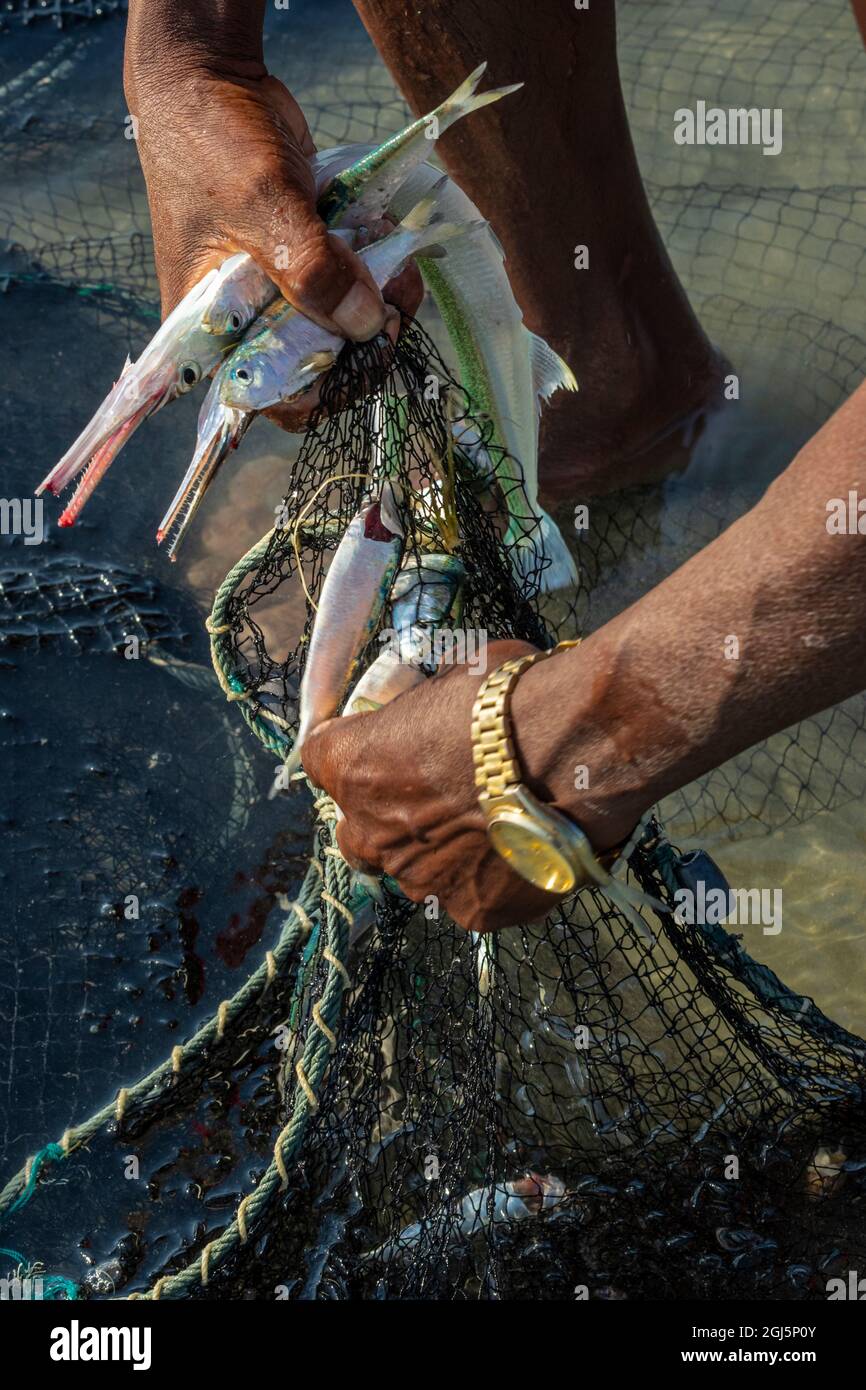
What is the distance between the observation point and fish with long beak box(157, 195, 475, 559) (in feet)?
8.70

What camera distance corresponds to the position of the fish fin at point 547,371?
3439 mm

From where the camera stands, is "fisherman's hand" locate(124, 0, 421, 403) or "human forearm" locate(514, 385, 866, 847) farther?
"fisherman's hand" locate(124, 0, 421, 403)

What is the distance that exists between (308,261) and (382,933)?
4.77 ft

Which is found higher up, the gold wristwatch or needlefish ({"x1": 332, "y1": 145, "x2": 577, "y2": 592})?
needlefish ({"x1": 332, "y1": 145, "x2": 577, "y2": 592})

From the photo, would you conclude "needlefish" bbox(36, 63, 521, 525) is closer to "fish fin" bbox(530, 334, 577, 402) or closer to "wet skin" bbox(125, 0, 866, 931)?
"wet skin" bbox(125, 0, 866, 931)

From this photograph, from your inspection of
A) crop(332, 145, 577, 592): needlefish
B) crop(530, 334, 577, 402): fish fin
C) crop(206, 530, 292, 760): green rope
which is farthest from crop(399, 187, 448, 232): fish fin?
crop(206, 530, 292, 760): green rope

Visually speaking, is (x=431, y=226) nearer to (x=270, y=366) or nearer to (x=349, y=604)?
(x=270, y=366)

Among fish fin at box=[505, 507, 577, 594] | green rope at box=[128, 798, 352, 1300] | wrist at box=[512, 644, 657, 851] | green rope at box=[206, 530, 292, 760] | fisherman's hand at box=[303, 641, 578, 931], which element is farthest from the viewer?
fish fin at box=[505, 507, 577, 594]

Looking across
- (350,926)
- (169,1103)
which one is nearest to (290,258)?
(350,926)

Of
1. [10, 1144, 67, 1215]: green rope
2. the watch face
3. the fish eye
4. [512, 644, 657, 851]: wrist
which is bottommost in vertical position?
[10, 1144, 67, 1215]: green rope

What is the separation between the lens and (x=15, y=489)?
497 cm

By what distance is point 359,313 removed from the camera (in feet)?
8.57

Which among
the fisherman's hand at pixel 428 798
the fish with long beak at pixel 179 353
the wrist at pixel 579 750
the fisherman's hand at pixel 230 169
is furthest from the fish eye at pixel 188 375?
the wrist at pixel 579 750

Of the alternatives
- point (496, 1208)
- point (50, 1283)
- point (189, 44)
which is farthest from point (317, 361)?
point (50, 1283)
